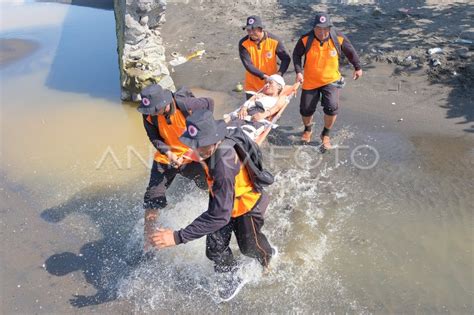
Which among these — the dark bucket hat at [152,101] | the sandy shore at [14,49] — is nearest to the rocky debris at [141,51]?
the sandy shore at [14,49]

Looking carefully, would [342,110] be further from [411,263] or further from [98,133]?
[98,133]

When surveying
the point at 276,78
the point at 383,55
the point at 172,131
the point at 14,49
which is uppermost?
the point at 172,131

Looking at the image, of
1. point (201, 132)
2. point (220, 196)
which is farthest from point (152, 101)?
point (220, 196)

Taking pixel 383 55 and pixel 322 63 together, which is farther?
pixel 383 55

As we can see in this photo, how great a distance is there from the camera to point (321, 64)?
6.20 meters

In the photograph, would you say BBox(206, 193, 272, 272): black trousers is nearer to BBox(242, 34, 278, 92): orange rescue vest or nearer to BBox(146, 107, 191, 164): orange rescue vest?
BBox(146, 107, 191, 164): orange rescue vest

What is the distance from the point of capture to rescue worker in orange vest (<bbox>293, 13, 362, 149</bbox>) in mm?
6066

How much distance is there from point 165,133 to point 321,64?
2.54 m

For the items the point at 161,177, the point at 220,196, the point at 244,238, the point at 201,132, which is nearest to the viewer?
the point at 201,132

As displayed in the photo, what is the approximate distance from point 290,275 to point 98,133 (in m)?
4.40

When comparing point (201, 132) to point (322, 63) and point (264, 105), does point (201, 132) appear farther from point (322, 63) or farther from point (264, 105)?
point (322, 63)

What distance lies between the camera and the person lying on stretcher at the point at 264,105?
19.7ft

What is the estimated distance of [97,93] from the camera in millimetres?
9180

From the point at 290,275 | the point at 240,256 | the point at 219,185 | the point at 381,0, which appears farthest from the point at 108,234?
the point at 381,0
